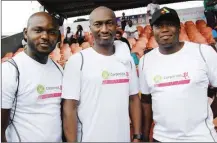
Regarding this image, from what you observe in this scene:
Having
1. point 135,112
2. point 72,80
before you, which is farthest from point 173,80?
point 72,80

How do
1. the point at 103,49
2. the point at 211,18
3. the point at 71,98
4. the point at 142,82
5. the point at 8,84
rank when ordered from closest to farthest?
the point at 8,84 → the point at 71,98 → the point at 103,49 → the point at 142,82 → the point at 211,18

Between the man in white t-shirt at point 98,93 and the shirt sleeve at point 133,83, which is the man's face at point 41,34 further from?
the shirt sleeve at point 133,83

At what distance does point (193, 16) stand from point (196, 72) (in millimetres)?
6570

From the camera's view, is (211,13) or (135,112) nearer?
(135,112)

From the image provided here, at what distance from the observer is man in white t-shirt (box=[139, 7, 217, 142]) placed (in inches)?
61.4

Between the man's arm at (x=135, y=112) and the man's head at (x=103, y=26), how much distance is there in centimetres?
38

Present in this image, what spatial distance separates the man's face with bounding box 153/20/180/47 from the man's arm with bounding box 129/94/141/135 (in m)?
0.37

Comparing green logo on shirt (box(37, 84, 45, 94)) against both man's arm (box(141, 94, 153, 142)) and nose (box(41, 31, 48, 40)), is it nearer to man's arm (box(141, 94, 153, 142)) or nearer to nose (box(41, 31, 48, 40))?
nose (box(41, 31, 48, 40))

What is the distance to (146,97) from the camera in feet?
5.82

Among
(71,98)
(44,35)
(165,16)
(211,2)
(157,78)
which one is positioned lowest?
(71,98)

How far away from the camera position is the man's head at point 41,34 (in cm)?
157

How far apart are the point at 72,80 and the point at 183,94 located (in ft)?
2.03

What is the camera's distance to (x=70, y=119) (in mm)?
1552

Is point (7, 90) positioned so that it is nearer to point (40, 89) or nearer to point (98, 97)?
point (40, 89)
